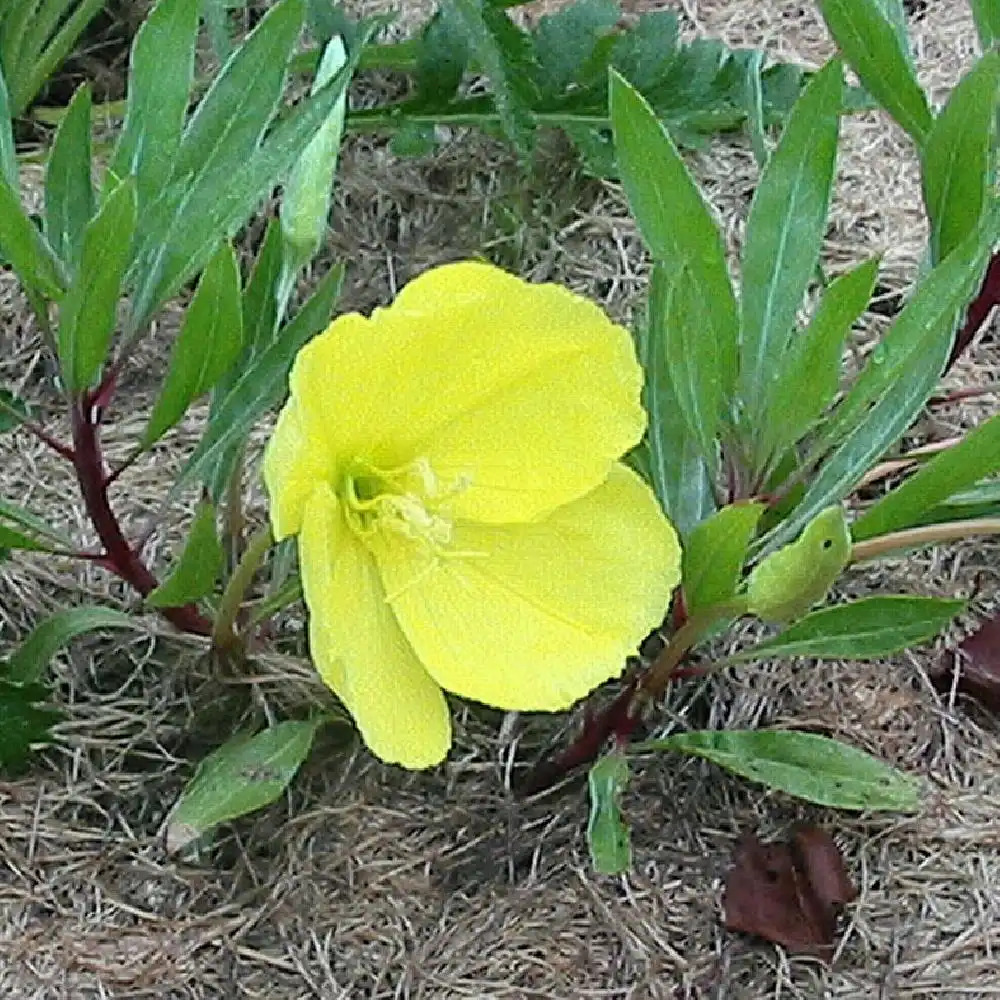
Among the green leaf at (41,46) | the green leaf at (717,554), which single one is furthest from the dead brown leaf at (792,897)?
the green leaf at (41,46)

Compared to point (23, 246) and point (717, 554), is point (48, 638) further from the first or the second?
point (717, 554)

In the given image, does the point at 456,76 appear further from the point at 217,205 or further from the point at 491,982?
the point at 491,982

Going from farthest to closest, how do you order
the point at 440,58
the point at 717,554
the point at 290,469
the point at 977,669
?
the point at 440,58
the point at 977,669
the point at 717,554
the point at 290,469

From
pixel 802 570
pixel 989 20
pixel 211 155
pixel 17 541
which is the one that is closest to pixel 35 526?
pixel 17 541

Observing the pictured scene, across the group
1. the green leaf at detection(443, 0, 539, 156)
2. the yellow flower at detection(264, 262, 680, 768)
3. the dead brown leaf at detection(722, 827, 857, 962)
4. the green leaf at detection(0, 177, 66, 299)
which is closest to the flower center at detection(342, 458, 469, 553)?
the yellow flower at detection(264, 262, 680, 768)

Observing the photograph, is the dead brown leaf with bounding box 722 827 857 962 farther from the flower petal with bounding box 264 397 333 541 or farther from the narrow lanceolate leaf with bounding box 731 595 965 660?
the flower petal with bounding box 264 397 333 541

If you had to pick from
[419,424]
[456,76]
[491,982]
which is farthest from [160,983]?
[456,76]
